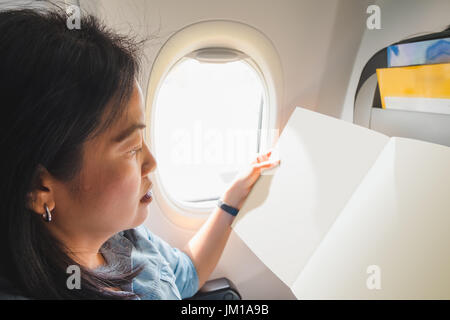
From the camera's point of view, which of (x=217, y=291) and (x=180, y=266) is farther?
(x=217, y=291)

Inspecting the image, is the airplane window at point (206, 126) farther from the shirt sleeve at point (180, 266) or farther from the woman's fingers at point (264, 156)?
the woman's fingers at point (264, 156)

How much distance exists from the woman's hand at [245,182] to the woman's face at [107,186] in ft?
1.26

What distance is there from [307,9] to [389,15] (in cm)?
25

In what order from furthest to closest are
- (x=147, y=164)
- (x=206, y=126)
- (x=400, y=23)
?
(x=206, y=126) < (x=400, y=23) < (x=147, y=164)

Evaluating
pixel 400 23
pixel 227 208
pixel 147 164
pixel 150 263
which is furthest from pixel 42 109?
pixel 400 23

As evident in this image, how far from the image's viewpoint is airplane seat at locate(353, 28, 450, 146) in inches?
26.3

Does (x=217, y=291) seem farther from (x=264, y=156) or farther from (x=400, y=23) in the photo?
(x=400, y=23)

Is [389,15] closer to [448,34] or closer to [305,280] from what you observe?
[448,34]

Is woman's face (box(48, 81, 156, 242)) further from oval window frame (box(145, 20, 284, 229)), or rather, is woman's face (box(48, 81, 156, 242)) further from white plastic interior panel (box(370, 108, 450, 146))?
white plastic interior panel (box(370, 108, 450, 146))

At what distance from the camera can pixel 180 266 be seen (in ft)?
3.13

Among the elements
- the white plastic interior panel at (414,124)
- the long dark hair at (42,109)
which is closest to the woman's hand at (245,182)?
the white plastic interior panel at (414,124)

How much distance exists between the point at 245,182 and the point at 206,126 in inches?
17.7
